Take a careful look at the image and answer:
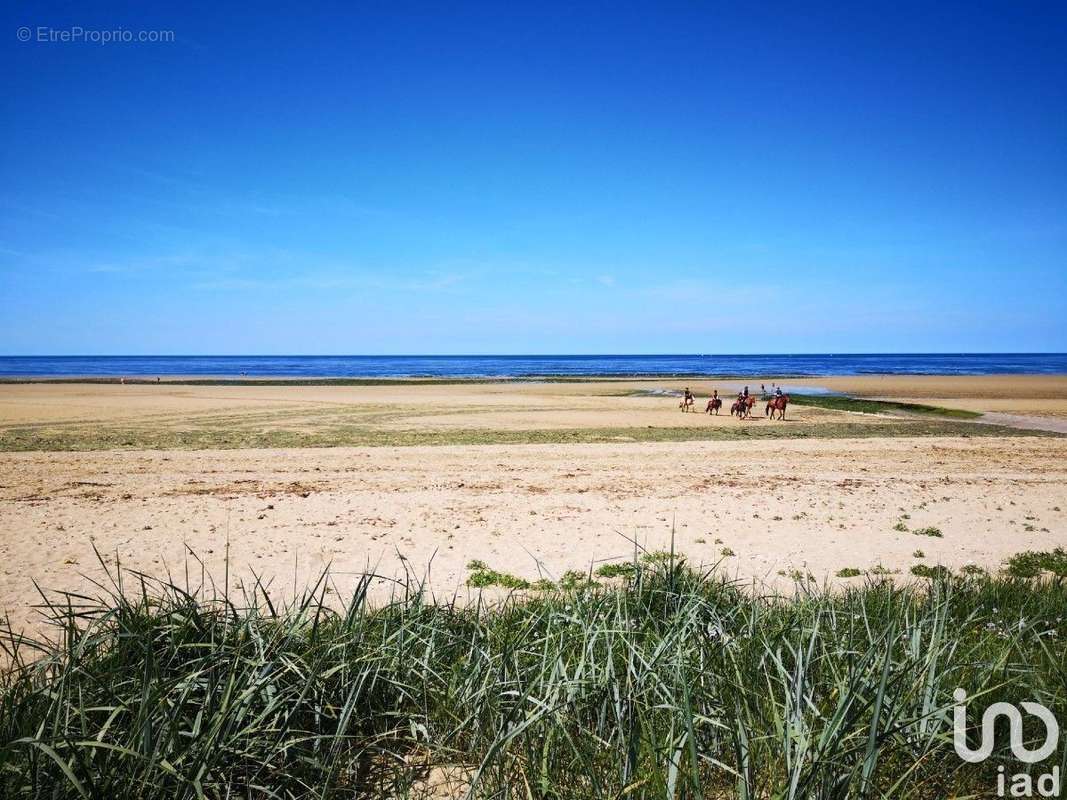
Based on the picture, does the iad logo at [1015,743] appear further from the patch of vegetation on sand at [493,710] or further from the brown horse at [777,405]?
the brown horse at [777,405]

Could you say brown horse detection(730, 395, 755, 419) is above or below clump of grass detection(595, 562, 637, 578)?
above

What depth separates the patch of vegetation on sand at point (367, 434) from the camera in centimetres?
1911

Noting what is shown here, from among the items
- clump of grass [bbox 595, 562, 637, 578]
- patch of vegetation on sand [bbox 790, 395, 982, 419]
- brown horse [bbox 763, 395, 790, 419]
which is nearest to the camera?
clump of grass [bbox 595, 562, 637, 578]

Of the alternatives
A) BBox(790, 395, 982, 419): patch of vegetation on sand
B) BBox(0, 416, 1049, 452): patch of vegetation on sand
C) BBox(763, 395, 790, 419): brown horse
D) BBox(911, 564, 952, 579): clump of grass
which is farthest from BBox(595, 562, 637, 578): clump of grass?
BBox(790, 395, 982, 419): patch of vegetation on sand

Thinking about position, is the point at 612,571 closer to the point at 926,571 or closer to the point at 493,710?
the point at 926,571

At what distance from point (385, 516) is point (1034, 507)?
12580mm

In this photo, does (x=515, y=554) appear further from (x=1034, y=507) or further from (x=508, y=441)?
(x=508, y=441)

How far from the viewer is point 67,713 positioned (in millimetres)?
2844

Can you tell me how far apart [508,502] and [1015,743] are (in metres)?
9.38

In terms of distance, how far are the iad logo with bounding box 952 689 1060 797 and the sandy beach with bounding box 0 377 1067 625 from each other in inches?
119

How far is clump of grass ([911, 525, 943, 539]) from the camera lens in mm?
9758

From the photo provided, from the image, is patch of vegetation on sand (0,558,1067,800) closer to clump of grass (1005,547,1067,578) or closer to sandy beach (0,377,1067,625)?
sandy beach (0,377,1067,625)

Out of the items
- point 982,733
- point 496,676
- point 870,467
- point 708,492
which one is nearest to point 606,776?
point 496,676

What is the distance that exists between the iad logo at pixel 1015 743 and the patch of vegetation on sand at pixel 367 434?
55.6 feet
